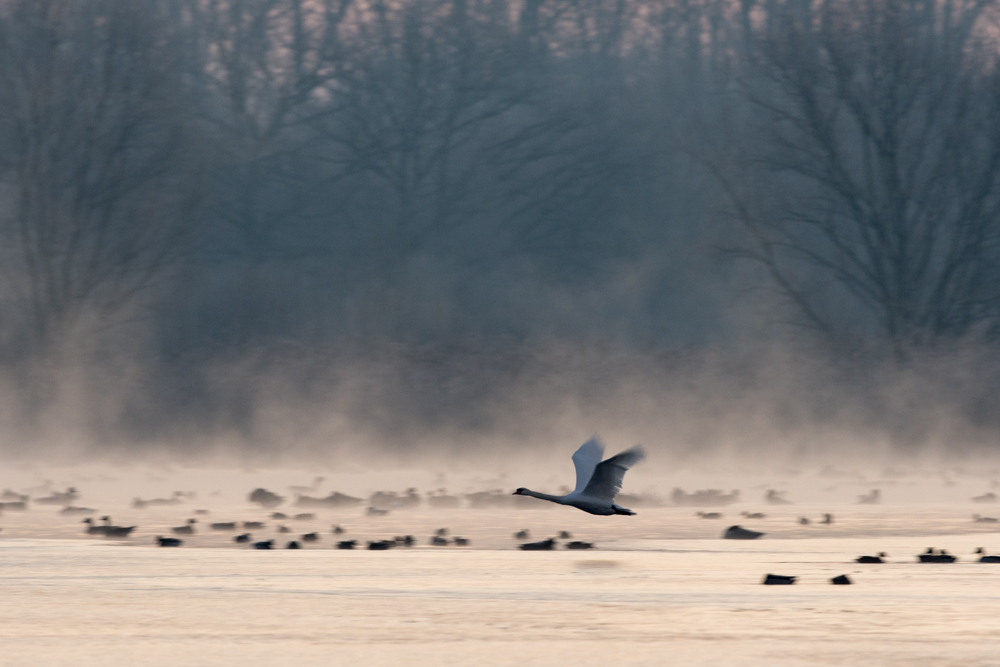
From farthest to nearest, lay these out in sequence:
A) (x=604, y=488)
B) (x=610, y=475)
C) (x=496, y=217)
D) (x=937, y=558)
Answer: (x=496, y=217), (x=604, y=488), (x=610, y=475), (x=937, y=558)

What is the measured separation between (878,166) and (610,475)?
21.2 metres

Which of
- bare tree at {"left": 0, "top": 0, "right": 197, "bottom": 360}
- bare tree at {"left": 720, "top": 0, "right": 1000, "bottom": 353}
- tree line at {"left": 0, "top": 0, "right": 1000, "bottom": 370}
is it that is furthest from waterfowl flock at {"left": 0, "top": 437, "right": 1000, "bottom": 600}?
bare tree at {"left": 720, "top": 0, "right": 1000, "bottom": 353}

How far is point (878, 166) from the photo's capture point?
3356 centimetres

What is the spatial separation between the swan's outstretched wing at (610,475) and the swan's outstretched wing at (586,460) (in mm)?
259

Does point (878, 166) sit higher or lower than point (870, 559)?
higher

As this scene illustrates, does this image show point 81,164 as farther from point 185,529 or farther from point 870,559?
point 870,559

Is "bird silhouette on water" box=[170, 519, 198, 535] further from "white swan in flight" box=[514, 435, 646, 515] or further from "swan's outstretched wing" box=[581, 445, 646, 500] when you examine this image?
"swan's outstretched wing" box=[581, 445, 646, 500]

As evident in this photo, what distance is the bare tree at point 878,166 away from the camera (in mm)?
31688

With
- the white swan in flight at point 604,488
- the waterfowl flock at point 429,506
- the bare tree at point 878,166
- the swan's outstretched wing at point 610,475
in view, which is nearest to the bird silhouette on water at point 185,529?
the waterfowl flock at point 429,506

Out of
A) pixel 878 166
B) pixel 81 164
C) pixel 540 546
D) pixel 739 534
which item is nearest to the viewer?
pixel 540 546

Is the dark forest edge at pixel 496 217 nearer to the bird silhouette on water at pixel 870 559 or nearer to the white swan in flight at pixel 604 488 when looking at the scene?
the white swan in flight at pixel 604 488

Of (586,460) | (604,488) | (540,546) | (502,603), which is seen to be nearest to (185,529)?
(540,546)

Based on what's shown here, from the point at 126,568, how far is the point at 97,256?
19.4m

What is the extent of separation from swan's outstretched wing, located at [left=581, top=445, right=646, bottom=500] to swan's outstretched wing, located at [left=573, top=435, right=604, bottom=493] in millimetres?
259
